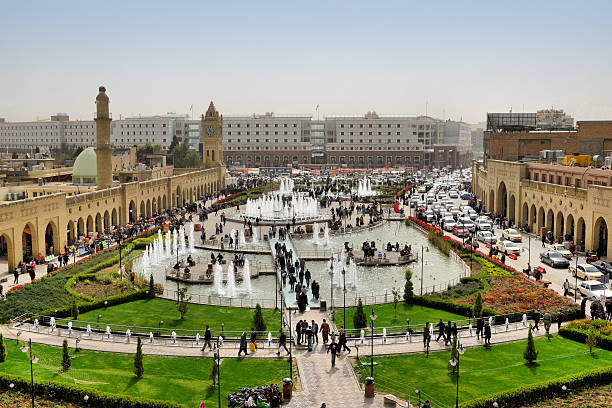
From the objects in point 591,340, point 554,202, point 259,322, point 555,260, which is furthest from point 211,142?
point 591,340

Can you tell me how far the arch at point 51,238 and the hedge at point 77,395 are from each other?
2414 cm

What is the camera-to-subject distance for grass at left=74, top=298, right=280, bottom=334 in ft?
85.0

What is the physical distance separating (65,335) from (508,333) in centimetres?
1730

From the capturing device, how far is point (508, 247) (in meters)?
41.9

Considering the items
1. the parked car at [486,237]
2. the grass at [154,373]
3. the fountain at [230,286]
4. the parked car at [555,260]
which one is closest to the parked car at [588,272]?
the parked car at [555,260]

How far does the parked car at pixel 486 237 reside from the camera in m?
45.0

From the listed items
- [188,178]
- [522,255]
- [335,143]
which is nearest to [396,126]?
[335,143]

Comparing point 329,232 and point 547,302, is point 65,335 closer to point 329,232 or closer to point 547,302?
point 547,302

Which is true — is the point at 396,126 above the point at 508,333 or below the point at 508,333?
above

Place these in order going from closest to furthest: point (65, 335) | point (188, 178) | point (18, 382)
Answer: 1. point (18, 382)
2. point (65, 335)
3. point (188, 178)

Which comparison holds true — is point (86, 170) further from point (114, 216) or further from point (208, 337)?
point (208, 337)

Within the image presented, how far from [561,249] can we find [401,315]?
17.9 meters

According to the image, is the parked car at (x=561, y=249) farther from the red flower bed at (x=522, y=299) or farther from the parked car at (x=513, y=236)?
the red flower bed at (x=522, y=299)

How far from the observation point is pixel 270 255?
42.1m
